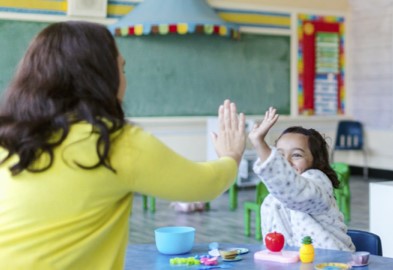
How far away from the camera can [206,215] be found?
22.1 ft

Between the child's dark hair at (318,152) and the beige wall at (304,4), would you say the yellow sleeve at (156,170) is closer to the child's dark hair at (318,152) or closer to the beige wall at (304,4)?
the child's dark hair at (318,152)

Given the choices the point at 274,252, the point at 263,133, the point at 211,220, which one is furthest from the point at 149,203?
the point at 263,133

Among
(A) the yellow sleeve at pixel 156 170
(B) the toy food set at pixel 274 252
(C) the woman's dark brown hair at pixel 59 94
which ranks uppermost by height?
(C) the woman's dark brown hair at pixel 59 94

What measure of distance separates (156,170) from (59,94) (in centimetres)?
24

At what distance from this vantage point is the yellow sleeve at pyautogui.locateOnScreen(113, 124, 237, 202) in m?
1.31

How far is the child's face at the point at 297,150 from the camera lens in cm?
238

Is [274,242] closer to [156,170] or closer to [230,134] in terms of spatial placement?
[230,134]

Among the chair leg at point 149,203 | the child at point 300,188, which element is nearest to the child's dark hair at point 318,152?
the child at point 300,188

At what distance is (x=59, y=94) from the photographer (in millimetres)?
1332

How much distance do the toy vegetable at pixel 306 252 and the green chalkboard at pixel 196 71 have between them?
615cm

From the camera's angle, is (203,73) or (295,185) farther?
(203,73)

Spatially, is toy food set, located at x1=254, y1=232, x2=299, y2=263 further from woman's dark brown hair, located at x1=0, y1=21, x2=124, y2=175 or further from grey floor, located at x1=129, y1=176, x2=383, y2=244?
grey floor, located at x1=129, y1=176, x2=383, y2=244

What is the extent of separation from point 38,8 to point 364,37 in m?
4.55

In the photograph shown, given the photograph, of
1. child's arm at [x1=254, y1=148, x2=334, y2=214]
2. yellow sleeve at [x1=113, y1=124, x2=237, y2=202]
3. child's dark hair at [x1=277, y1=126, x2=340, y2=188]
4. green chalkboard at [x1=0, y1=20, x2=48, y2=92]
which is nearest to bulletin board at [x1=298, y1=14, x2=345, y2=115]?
green chalkboard at [x1=0, y1=20, x2=48, y2=92]
